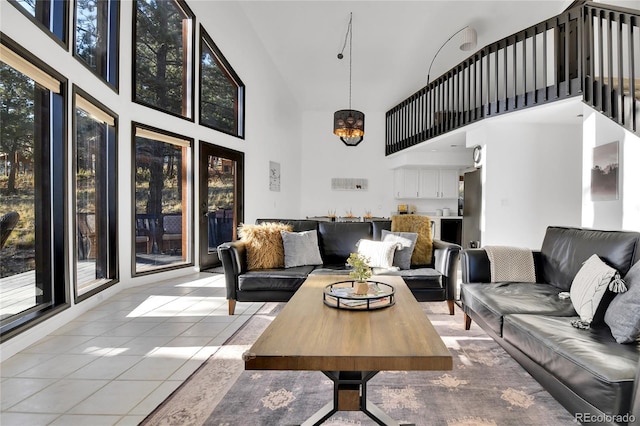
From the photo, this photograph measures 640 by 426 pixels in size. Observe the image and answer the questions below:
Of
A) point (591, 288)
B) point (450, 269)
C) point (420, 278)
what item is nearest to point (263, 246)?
point (420, 278)

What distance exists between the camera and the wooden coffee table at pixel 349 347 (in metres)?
1.30

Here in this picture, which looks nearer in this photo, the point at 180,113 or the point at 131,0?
the point at 131,0

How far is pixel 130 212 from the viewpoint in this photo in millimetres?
4414

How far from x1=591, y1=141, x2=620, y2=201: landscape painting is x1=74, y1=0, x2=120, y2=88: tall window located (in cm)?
569

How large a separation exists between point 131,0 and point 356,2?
10.7 ft

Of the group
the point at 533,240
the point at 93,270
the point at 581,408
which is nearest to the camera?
the point at 581,408

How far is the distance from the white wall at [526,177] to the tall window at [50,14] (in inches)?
217

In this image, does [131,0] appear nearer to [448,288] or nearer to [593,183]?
[448,288]

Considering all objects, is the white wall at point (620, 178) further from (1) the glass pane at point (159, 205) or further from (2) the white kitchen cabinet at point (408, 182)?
(1) the glass pane at point (159, 205)

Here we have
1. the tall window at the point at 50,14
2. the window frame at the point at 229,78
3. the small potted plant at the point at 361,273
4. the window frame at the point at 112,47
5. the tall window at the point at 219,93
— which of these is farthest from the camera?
the tall window at the point at 219,93

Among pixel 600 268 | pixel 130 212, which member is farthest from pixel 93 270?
pixel 600 268

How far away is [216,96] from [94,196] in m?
2.88

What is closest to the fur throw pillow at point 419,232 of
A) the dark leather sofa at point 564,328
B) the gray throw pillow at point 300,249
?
the dark leather sofa at point 564,328

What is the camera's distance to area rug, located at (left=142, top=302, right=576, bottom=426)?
5.57 ft
